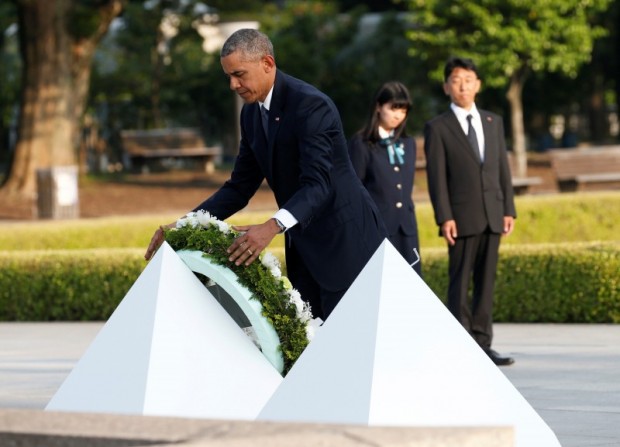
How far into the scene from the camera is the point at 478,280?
364 inches

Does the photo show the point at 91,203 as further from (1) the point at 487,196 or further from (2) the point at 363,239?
(2) the point at 363,239

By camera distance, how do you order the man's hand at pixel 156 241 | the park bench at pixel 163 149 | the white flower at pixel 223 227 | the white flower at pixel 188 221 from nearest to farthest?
the white flower at pixel 223 227, the white flower at pixel 188 221, the man's hand at pixel 156 241, the park bench at pixel 163 149

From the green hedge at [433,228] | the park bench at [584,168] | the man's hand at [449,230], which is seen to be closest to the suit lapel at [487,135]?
the man's hand at [449,230]

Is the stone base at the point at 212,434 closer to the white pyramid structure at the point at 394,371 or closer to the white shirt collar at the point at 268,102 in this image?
the white pyramid structure at the point at 394,371

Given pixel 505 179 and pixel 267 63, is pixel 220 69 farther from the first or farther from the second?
pixel 267 63

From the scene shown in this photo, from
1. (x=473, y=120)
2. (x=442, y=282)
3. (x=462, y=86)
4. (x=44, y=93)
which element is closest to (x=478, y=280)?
(x=473, y=120)

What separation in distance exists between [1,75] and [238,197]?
34186 millimetres

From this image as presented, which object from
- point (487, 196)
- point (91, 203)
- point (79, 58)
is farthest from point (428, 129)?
point (79, 58)

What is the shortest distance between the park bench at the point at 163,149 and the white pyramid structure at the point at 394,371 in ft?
92.4

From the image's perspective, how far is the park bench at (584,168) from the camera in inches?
855

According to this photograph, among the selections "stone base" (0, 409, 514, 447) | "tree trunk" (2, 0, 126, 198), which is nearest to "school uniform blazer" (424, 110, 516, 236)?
"stone base" (0, 409, 514, 447)

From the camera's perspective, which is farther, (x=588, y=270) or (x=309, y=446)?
(x=588, y=270)

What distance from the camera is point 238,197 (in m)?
6.32

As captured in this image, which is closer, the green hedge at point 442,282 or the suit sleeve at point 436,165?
the suit sleeve at point 436,165
